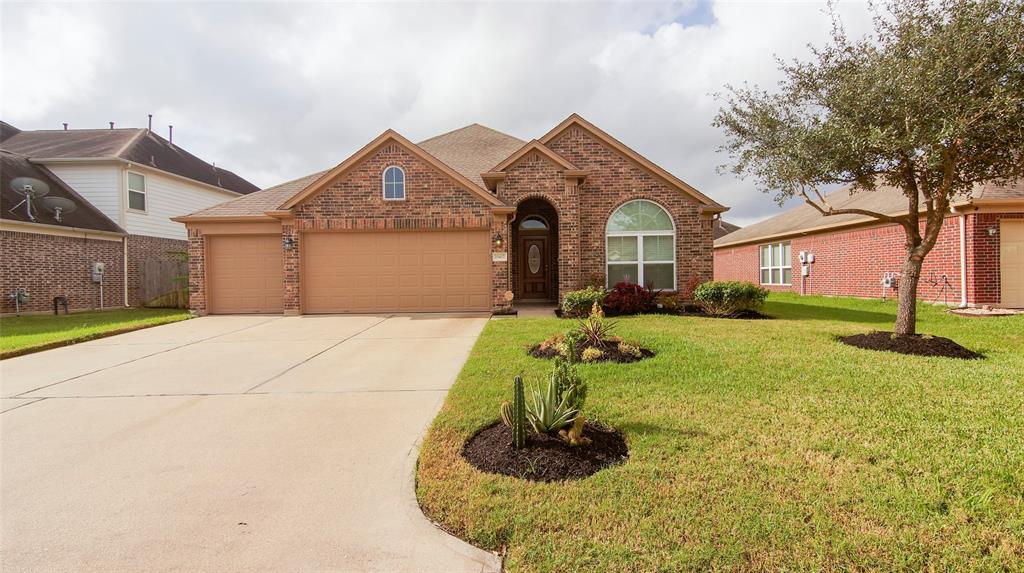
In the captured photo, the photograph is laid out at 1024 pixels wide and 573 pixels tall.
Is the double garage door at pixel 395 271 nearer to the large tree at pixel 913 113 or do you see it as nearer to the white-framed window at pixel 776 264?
the large tree at pixel 913 113

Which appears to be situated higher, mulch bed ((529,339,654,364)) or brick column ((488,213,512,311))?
brick column ((488,213,512,311))

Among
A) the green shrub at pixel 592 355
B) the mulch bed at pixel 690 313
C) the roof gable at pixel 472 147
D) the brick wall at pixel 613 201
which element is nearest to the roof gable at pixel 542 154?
the brick wall at pixel 613 201

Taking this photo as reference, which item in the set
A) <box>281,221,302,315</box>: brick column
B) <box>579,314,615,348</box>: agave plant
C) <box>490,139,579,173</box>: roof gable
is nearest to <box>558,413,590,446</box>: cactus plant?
<box>579,314,615,348</box>: agave plant

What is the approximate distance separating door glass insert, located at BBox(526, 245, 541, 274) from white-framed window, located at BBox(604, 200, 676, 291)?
2.94 m

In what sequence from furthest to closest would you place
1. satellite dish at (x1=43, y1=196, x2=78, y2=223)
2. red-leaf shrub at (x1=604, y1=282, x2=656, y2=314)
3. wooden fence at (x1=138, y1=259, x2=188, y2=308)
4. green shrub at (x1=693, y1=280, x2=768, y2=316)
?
1. wooden fence at (x1=138, y1=259, x2=188, y2=308)
2. satellite dish at (x1=43, y1=196, x2=78, y2=223)
3. red-leaf shrub at (x1=604, y1=282, x2=656, y2=314)
4. green shrub at (x1=693, y1=280, x2=768, y2=316)

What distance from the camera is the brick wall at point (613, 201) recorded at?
12953 mm

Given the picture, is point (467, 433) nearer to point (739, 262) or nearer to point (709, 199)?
point (709, 199)

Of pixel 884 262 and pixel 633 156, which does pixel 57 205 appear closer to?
pixel 633 156

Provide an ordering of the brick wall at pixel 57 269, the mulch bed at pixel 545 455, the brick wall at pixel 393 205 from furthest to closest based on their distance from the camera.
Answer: the brick wall at pixel 57 269
the brick wall at pixel 393 205
the mulch bed at pixel 545 455

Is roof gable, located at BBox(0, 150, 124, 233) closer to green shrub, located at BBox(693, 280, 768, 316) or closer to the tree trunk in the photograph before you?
green shrub, located at BBox(693, 280, 768, 316)

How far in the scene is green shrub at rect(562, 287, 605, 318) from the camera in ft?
36.0

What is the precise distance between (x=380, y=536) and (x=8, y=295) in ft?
56.9

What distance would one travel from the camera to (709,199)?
12703 millimetres

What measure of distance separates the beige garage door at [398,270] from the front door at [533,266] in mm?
2867
